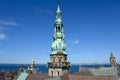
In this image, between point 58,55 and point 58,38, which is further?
point 58,38

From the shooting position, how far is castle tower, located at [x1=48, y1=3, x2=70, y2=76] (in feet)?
275

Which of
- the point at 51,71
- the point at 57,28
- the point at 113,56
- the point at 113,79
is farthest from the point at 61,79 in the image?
the point at 113,56

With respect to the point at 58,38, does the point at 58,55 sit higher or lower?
lower

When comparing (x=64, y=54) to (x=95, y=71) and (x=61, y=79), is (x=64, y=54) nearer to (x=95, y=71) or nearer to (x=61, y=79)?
(x=95, y=71)

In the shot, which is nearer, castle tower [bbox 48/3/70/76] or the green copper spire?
castle tower [bbox 48/3/70/76]

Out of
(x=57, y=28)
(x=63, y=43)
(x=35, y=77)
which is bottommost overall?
(x=35, y=77)

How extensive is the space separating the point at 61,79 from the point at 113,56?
2063 inches

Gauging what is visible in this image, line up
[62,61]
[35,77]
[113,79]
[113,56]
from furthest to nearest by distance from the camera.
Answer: [113,56] → [62,61] → [35,77] → [113,79]

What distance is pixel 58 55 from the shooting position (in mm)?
84688

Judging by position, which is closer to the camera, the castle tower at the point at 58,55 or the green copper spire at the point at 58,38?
the castle tower at the point at 58,55

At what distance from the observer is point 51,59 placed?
86438 millimetres

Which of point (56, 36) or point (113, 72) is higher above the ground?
point (56, 36)

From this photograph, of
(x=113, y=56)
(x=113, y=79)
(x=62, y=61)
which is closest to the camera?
(x=113, y=79)

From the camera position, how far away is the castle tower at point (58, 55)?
83.8m
